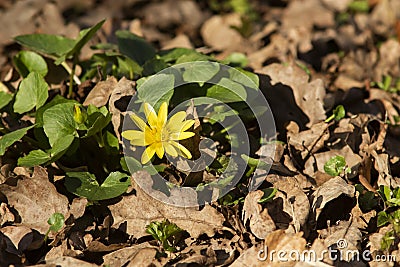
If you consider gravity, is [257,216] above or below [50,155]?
below

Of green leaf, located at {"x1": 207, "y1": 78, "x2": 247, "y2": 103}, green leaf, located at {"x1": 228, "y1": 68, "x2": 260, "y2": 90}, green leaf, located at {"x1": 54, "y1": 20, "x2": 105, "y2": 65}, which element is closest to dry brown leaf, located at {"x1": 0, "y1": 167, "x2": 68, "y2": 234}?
green leaf, located at {"x1": 54, "y1": 20, "x2": 105, "y2": 65}

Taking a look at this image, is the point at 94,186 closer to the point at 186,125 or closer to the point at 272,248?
the point at 186,125

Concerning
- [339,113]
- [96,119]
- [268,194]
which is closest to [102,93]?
[96,119]

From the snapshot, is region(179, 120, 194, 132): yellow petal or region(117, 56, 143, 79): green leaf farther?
region(117, 56, 143, 79): green leaf

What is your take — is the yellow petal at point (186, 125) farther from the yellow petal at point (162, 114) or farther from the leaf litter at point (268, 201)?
the leaf litter at point (268, 201)

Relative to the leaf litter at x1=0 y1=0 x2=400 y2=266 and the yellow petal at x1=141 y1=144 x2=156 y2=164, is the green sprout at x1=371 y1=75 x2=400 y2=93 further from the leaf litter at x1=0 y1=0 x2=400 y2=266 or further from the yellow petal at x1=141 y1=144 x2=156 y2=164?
the yellow petal at x1=141 y1=144 x2=156 y2=164

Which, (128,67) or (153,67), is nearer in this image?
(153,67)

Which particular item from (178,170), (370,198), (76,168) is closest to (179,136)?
(178,170)
